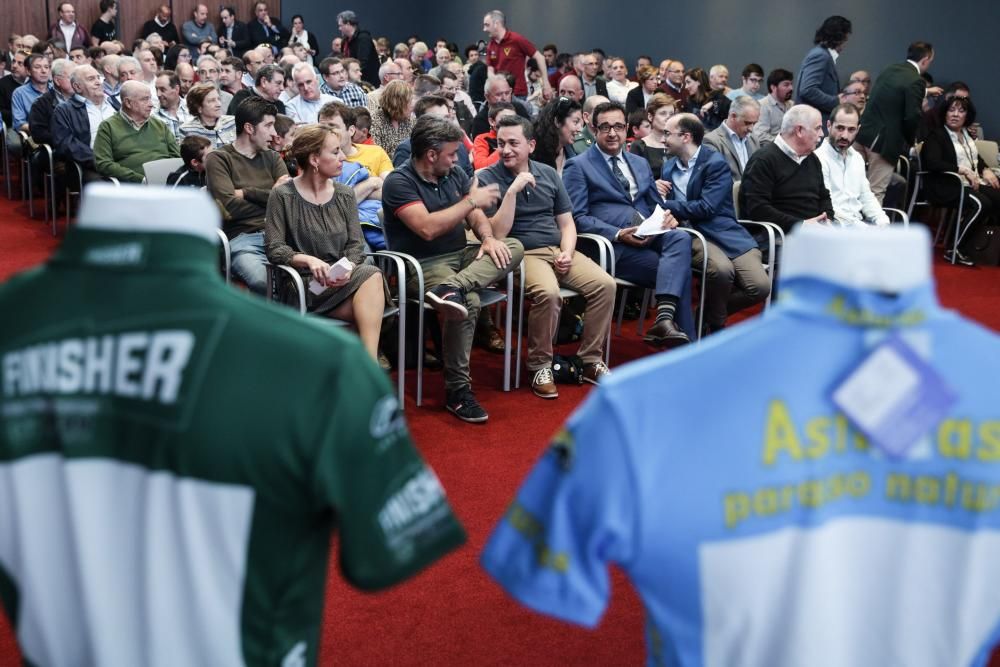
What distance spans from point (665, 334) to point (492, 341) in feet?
2.73

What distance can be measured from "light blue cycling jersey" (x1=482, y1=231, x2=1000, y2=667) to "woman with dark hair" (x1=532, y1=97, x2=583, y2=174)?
13.3 feet

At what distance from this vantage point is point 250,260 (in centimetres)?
423

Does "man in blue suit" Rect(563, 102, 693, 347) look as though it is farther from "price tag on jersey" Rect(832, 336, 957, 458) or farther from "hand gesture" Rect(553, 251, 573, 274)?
"price tag on jersey" Rect(832, 336, 957, 458)

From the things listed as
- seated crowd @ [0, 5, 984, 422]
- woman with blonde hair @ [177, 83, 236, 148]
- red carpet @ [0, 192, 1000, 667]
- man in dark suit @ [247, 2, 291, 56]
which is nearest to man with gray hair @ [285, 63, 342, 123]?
seated crowd @ [0, 5, 984, 422]

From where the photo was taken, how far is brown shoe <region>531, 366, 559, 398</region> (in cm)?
428

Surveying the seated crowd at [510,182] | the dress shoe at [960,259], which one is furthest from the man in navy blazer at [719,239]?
the dress shoe at [960,259]

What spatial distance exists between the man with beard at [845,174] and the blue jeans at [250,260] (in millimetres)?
2758

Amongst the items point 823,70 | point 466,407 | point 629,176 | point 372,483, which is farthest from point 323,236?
point 823,70

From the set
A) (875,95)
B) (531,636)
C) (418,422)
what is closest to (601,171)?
(418,422)

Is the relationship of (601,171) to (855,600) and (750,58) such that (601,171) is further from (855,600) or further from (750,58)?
(750,58)

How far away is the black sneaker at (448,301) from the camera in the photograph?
3914 millimetres

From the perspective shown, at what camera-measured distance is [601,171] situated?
4.80 meters

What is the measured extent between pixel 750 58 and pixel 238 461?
11.1 m

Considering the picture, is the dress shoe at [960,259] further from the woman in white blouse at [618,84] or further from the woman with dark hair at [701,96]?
the woman in white blouse at [618,84]
